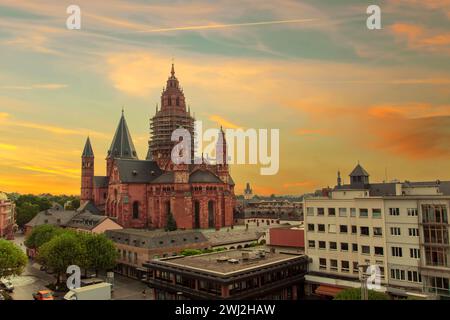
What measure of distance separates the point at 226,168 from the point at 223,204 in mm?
12284

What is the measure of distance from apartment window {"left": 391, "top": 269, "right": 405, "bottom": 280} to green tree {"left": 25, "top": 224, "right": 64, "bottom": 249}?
61629mm

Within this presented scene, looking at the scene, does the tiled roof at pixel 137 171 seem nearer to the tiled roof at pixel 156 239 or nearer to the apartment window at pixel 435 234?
the tiled roof at pixel 156 239

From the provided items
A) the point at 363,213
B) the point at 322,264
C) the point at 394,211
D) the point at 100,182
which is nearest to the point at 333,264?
the point at 322,264

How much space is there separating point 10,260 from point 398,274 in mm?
55253

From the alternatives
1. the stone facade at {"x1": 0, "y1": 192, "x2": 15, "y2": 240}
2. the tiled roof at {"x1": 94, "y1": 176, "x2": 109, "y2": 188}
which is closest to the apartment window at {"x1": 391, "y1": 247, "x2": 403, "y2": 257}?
the tiled roof at {"x1": 94, "y1": 176, "x2": 109, "y2": 188}

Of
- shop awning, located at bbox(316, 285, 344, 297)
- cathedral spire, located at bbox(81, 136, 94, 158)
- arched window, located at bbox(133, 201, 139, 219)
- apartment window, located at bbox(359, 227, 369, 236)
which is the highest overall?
cathedral spire, located at bbox(81, 136, 94, 158)

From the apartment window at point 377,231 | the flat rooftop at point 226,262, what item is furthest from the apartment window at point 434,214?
the flat rooftop at point 226,262

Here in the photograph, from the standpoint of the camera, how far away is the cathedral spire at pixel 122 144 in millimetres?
122750

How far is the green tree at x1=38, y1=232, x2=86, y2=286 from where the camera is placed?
60.0 m

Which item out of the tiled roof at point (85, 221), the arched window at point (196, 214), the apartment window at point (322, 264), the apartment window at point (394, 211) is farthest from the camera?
the arched window at point (196, 214)

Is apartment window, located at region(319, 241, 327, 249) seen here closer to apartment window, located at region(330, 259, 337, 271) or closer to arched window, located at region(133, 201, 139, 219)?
apartment window, located at region(330, 259, 337, 271)

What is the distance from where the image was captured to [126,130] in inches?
5007
